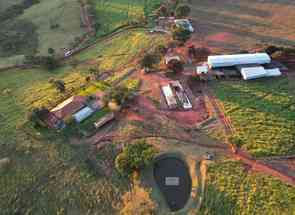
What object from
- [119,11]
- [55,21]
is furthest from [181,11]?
[55,21]

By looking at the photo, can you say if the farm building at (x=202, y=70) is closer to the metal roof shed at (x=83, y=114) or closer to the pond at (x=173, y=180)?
the pond at (x=173, y=180)

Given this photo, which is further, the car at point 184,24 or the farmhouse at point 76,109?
the car at point 184,24

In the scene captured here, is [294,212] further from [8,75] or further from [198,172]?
[8,75]

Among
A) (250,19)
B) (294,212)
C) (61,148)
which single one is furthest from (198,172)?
(250,19)

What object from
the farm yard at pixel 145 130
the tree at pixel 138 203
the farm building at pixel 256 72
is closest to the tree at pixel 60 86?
the farm yard at pixel 145 130

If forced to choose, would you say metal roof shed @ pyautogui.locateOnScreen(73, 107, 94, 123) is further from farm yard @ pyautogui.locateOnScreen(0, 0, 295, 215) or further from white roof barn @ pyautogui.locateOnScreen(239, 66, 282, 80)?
white roof barn @ pyautogui.locateOnScreen(239, 66, 282, 80)

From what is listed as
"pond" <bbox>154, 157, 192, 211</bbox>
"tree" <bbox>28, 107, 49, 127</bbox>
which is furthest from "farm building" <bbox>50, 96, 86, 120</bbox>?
"pond" <bbox>154, 157, 192, 211</bbox>
